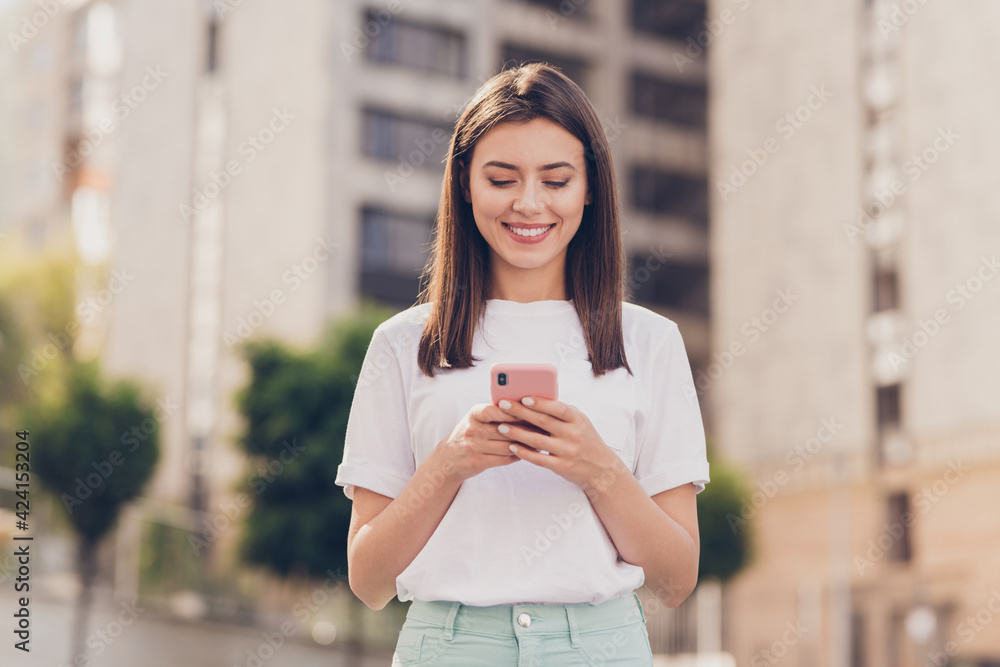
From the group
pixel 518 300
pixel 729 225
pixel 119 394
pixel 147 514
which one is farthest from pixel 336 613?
pixel 518 300

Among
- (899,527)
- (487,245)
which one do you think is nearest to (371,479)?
(487,245)

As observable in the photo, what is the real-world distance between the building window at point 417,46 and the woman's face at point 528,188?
3197 cm

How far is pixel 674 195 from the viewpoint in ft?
129

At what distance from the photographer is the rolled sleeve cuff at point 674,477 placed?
2094 mm

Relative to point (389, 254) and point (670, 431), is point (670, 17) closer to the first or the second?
point (389, 254)

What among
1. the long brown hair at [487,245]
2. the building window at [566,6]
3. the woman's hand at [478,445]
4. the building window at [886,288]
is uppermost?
the building window at [566,6]

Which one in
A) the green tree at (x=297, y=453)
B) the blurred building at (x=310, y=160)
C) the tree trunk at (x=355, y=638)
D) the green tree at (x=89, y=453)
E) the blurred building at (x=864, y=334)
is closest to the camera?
the green tree at (x=89, y=453)

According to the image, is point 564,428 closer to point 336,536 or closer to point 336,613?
point 336,536

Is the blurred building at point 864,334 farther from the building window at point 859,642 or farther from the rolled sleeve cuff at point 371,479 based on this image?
the rolled sleeve cuff at point 371,479

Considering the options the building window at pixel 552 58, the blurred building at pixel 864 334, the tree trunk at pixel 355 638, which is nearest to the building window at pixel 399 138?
the building window at pixel 552 58

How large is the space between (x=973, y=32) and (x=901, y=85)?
2.25m

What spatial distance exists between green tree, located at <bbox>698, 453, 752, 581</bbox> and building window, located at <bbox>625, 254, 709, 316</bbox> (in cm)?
1565

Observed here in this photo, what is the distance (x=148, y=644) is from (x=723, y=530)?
1082 cm

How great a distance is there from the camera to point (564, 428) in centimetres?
184
